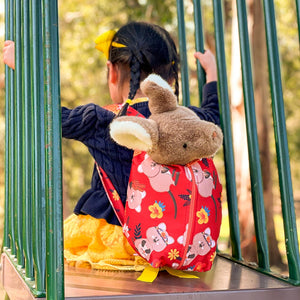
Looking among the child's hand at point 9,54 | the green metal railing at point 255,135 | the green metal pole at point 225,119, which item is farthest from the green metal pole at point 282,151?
the child's hand at point 9,54

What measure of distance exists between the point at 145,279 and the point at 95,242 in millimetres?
370

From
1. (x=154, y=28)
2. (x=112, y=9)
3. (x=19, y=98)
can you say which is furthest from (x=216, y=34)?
(x=112, y=9)

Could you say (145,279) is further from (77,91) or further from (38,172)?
(77,91)

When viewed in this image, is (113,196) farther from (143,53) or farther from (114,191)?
(143,53)

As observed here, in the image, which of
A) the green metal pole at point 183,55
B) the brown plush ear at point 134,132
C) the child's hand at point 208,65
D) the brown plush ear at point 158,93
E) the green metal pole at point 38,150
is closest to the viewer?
the green metal pole at point 38,150

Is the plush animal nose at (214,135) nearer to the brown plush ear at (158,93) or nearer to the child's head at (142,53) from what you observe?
the brown plush ear at (158,93)

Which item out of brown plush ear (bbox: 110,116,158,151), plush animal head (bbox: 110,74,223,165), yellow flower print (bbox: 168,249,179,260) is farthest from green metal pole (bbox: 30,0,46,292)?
yellow flower print (bbox: 168,249,179,260)

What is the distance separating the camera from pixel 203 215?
1615 millimetres

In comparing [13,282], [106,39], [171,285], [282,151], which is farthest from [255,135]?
[13,282]

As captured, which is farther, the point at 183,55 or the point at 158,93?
the point at 183,55

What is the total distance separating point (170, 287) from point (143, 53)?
98cm

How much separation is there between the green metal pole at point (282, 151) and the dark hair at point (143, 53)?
511 millimetres

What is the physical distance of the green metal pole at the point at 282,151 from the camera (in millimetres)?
1586

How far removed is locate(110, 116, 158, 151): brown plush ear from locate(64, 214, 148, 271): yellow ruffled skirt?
0.47m
